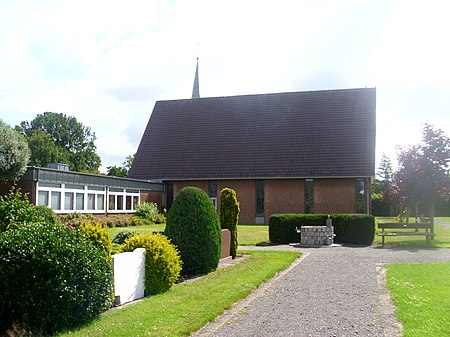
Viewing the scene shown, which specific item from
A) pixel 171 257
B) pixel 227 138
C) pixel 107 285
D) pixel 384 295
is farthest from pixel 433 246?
pixel 227 138

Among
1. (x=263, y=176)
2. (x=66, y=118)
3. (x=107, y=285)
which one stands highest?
(x=66, y=118)

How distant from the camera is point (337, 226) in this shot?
2255cm

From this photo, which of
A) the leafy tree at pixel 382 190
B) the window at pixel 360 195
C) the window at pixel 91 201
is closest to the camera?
the window at pixel 91 201

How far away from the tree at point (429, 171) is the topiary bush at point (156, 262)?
52.3 feet

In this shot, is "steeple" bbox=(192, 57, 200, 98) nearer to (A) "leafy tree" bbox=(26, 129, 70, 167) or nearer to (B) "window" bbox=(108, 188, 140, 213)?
(A) "leafy tree" bbox=(26, 129, 70, 167)

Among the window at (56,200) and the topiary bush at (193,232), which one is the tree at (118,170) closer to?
the window at (56,200)

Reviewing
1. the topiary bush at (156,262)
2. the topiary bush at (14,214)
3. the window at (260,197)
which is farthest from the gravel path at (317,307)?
the window at (260,197)

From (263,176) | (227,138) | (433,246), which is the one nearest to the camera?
(433,246)

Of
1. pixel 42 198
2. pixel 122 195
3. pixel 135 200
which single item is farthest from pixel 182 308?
pixel 135 200

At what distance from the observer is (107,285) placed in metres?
7.79

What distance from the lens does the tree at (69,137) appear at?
73.0 meters

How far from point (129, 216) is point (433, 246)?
68.4ft

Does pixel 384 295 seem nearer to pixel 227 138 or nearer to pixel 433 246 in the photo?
pixel 433 246

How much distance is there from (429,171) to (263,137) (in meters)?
18.7
